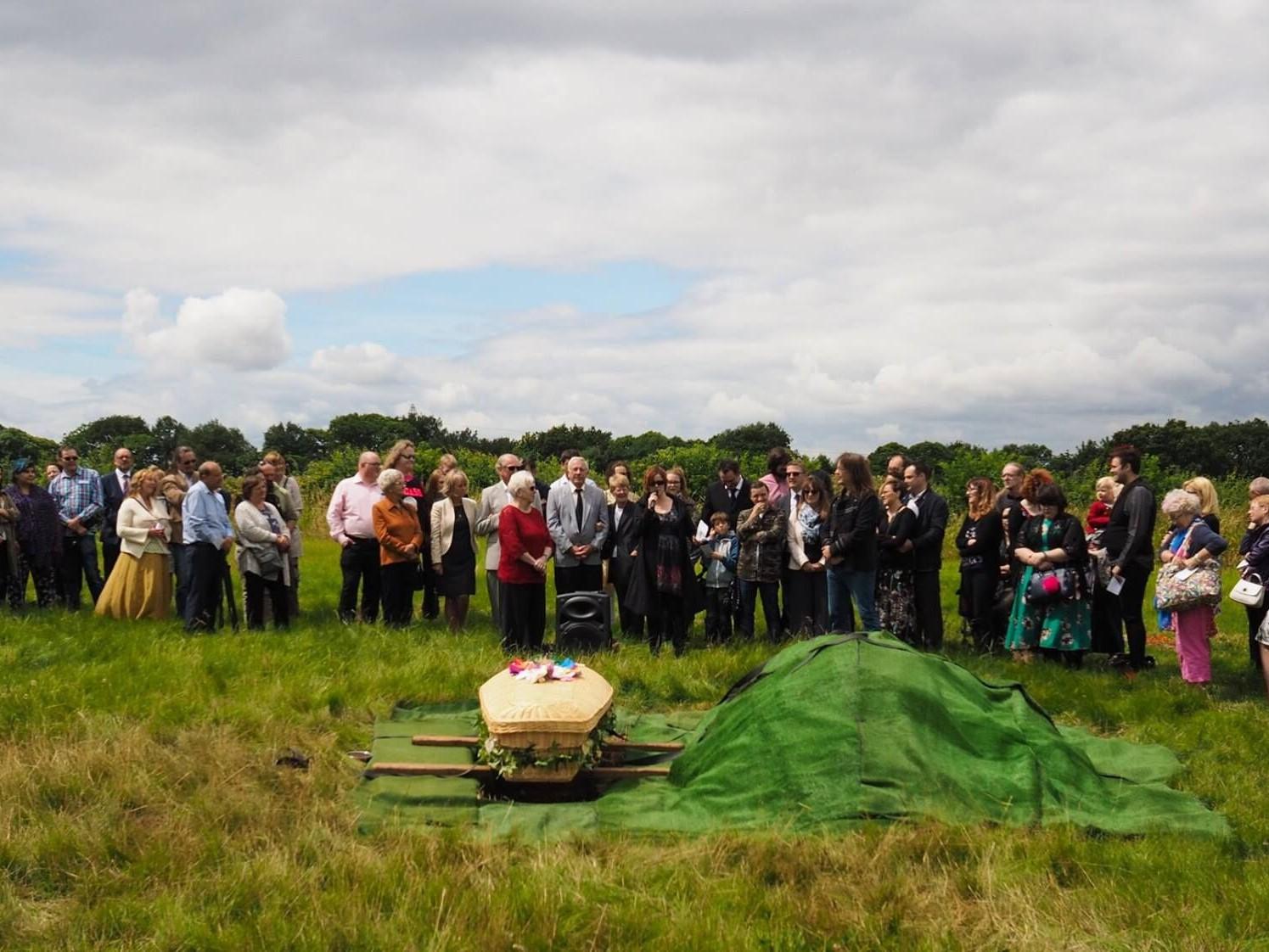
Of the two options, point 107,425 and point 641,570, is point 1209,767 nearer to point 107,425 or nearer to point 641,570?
point 641,570

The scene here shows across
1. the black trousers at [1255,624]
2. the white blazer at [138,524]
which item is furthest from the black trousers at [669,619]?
the white blazer at [138,524]

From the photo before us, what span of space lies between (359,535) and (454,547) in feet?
3.15

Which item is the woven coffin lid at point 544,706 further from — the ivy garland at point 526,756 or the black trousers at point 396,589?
the black trousers at point 396,589

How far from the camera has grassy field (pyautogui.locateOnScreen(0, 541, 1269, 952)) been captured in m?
4.24

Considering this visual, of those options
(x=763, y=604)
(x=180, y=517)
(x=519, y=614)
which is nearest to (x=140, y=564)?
(x=180, y=517)

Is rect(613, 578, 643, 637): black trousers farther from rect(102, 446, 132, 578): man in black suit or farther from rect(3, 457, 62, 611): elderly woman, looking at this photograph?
rect(3, 457, 62, 611): elderly woman

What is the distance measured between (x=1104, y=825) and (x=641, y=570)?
17.2 feet

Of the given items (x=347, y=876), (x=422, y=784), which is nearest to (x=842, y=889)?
(x=347, y=876)

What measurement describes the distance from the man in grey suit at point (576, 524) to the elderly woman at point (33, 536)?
5083 mm

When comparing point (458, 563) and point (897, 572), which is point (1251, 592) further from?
point (458, 563)

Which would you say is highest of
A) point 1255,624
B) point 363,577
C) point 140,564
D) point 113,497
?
point 113,497

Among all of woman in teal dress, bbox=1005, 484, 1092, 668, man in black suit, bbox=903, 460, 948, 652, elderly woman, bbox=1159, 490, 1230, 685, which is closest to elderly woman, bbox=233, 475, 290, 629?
man in black suit, bbox=903, 460, 948, 652

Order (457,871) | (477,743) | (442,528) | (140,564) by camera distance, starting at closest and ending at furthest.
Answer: (457,871)
(477,743)
(140,564)
(442,528)

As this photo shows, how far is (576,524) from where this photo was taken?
34.3 feet
